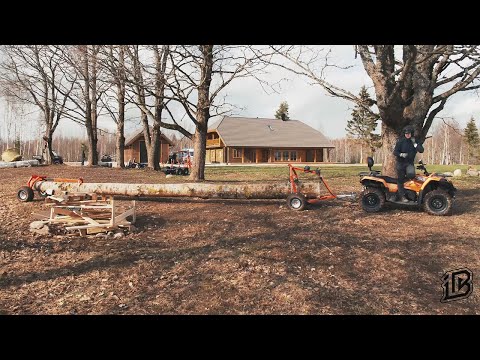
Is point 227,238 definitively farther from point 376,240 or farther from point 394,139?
point 394,139

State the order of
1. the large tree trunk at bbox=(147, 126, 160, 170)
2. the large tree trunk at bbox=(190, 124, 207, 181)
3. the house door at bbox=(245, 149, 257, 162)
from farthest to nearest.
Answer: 1. the house door at bbox=(245, 149, 257, 162)
2. the large tree trunk at bbox=(147, 126, 160, 170)
3. the large tree trunk at bbox=(190, 124, 207, 181)

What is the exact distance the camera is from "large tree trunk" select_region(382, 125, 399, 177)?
9914 millimetres

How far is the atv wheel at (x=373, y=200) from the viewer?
27.9 feet

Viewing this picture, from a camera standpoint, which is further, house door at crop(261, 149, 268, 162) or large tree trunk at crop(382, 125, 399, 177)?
house door at crop(261, 149, 268, 162)

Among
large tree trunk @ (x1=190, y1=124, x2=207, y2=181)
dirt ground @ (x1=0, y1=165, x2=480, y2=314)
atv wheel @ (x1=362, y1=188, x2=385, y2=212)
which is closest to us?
dirt ground @ (x1=0, y1=165, x2=480, y2=314)

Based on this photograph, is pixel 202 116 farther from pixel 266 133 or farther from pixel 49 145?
pixel 266 133

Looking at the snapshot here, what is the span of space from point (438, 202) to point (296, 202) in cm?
354

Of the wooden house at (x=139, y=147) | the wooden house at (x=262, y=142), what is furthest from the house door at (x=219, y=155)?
the wooden house at (x=139, y=147)

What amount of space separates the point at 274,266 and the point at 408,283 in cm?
203

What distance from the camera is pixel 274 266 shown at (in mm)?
5250

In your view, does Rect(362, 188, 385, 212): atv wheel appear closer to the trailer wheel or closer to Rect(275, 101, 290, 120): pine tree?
the trailer wheel
